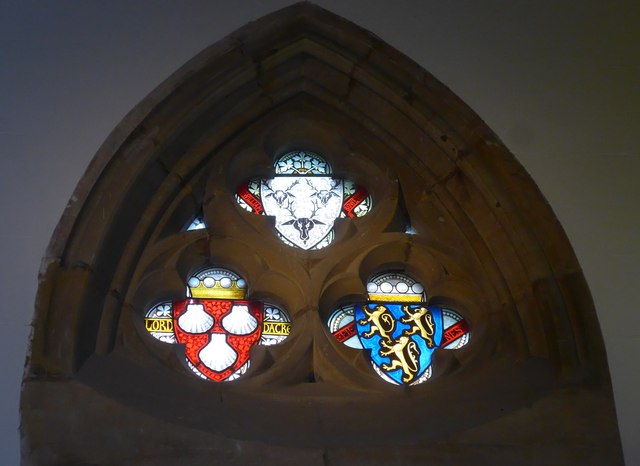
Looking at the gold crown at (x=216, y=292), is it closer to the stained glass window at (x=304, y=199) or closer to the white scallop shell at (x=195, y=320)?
the white scallop shell at (x=195, y=320)

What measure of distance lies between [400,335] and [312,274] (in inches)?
15.8

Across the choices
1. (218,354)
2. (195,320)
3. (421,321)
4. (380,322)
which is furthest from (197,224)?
(421,321)

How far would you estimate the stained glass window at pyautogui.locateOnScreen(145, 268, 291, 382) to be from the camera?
13.5ft

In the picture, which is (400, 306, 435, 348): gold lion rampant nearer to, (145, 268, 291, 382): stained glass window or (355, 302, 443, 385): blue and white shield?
(355, 302, 443, 385): blue and white shield

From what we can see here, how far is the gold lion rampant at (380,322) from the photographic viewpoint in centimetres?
427

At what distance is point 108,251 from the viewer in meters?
4.09

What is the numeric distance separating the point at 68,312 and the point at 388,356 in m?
1.17

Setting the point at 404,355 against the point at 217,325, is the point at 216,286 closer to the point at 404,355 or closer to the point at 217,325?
the point at 217,325

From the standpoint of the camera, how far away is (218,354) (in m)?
4.14

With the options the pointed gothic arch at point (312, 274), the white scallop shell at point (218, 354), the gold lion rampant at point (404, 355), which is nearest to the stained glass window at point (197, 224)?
the pointed gothic arch at point (312, 274)

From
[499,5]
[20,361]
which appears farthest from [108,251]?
[499,5]

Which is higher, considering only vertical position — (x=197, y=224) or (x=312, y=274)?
(x=197, y=224)

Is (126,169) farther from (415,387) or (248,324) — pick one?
(415,387)

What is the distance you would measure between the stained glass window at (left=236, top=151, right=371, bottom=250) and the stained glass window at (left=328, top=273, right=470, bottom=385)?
300 millimetres
